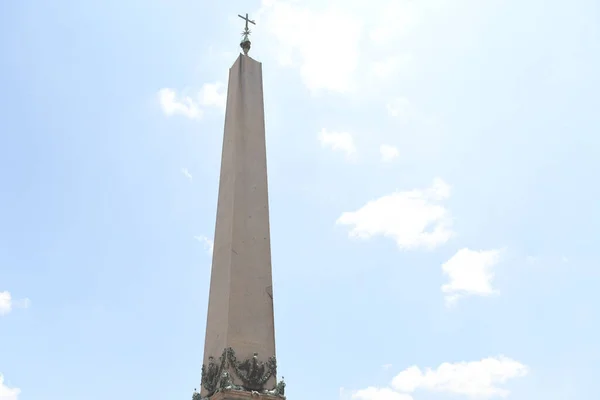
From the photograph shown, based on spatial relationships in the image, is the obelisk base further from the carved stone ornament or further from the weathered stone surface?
the weathered stone surface

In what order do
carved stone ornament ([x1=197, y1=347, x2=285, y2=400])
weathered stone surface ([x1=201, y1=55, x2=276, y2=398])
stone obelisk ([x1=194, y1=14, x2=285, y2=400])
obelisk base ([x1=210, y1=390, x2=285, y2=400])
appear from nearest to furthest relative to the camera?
1. obelisk base ([x1=210, y1=390, x2=285, y2=400])
2. carved stone ornament ([x1=197, y1=347, x2=285, y2=400])
3. stone obelisk ([x1=194, y1=14, x2=285, y2=400])
4. weathered stone surface ([x1=201, y1=55, x2=276, y2=398])

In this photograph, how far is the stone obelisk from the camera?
36.3 feet

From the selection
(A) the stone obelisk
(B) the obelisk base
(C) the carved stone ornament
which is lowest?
(B) the obelisk base

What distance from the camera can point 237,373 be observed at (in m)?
10.9

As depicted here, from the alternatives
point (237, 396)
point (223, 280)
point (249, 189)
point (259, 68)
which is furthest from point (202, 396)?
point (259, 68)

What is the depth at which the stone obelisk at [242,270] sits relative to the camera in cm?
1106

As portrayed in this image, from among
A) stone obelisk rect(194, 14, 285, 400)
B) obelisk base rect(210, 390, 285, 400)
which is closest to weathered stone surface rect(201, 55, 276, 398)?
stone obelisk rect(194, 14, 285, 400)

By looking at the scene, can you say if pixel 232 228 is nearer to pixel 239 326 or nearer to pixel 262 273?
pixel 262 273

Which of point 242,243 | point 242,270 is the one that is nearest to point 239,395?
point 242,270

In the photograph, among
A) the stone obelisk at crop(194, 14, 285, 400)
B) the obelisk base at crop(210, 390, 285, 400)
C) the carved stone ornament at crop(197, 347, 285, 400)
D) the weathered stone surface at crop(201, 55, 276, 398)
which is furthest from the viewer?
the weathered stone surface at crop(201, 55, 276, 398)

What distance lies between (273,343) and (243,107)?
515 centimetres

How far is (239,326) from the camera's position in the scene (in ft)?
37.2

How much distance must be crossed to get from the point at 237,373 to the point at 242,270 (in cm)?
193

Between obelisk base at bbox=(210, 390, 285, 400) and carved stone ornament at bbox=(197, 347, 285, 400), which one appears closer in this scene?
obelisk base at bbox=(210, 390, 285, 400)
